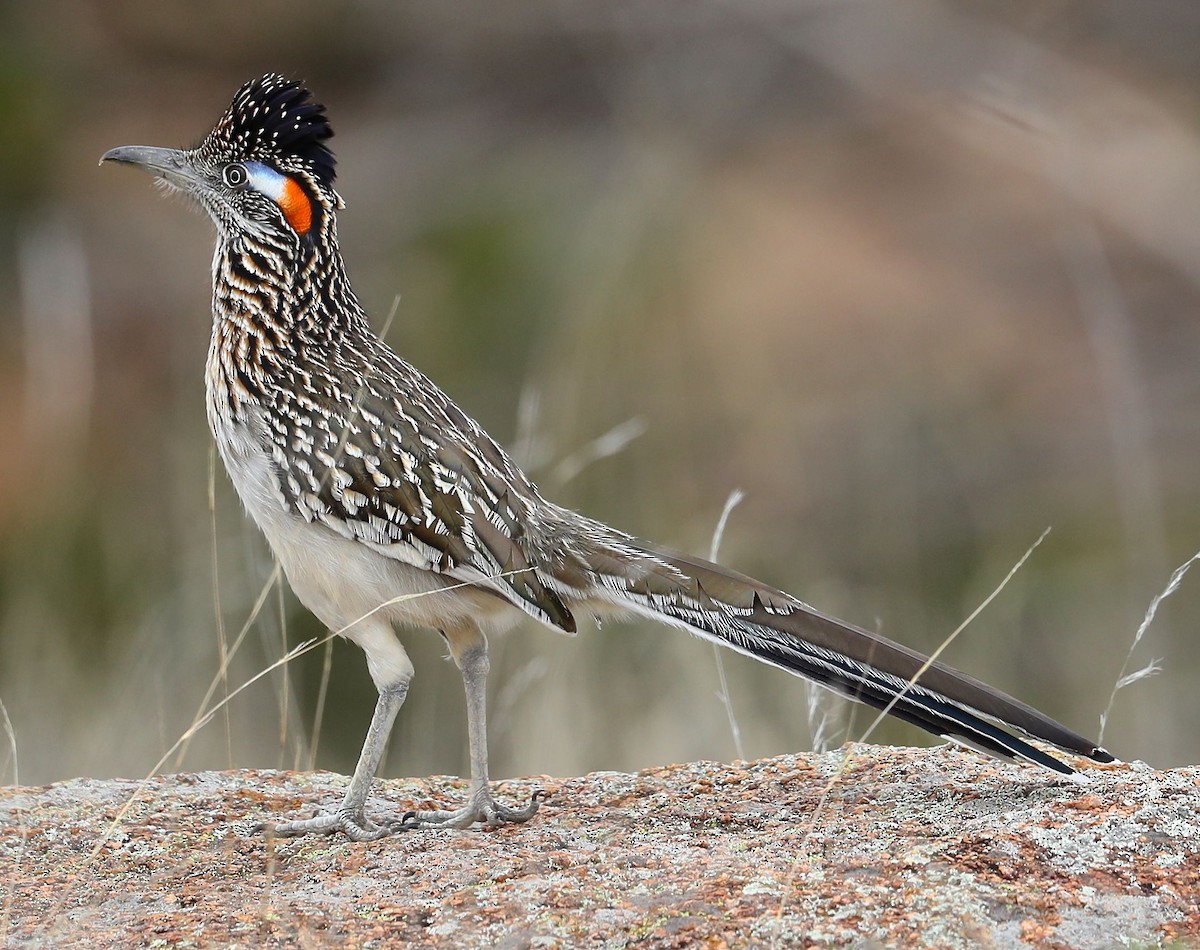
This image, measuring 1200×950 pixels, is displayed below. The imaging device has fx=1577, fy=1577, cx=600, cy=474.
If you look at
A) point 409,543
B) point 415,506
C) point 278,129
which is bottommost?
point 409,543

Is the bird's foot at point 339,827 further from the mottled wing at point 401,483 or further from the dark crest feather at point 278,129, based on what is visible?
the dark crest feather at point 278,129

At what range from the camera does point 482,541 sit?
4871 millimetres

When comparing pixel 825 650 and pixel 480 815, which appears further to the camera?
pixel 480 815

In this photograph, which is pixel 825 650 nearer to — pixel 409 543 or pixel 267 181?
pixel 409 543

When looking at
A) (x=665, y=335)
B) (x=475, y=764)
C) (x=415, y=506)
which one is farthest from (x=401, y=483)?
(x=665, y=335)

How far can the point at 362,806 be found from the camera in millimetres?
4844

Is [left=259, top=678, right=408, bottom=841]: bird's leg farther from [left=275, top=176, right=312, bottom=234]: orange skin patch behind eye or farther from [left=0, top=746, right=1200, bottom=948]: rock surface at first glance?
[left=275, top=176, right=312, bottom=234]: orange skin patch behind eye

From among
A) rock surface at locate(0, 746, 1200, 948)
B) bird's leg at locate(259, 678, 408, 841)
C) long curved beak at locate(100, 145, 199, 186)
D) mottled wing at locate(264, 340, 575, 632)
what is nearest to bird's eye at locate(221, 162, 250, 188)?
long curved beak at locate(100, 145, 199, 186)

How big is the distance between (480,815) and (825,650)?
1182 mm

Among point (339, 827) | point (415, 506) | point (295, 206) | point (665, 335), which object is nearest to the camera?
point (339, 827)

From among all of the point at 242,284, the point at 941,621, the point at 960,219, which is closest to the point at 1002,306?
the point at 960,219

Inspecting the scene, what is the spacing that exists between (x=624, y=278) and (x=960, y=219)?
7521 millimetres

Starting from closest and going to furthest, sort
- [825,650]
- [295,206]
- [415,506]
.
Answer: [825,650], [415,506], [295,206]

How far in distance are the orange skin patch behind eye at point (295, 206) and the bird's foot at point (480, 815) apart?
2.09 m
